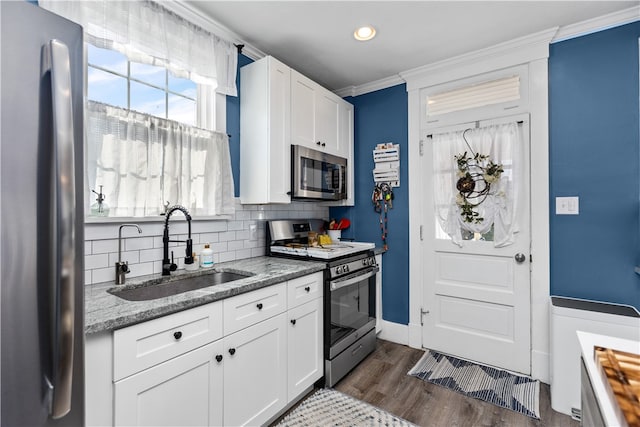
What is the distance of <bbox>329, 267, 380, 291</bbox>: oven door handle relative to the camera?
87.8 inches

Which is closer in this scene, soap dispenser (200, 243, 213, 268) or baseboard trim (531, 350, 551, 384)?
soap dispenser (200, 243, 213, 268)

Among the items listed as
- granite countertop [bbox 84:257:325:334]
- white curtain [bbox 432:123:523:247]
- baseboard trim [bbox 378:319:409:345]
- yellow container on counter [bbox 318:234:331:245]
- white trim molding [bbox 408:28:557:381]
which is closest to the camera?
granite countertop [bbox 84:257:325:334]

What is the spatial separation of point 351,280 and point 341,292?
130 mm

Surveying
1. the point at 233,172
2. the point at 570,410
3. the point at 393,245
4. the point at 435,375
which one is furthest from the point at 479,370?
the point at 233,172

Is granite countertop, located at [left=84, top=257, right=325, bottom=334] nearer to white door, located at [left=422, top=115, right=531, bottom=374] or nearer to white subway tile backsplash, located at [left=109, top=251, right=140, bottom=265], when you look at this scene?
white subway tile backsplash, located at [left=109, top=251, right=140, bottom=265]

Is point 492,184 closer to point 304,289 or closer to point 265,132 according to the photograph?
point 304,289

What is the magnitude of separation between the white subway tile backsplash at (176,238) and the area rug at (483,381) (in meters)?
1.72

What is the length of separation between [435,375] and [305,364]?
111cm

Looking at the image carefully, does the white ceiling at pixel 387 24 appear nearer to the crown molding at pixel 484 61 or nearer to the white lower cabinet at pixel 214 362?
the crown molding at pixel 484 61

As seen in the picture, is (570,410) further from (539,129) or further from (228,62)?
(228,62)

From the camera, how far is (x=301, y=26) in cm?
220

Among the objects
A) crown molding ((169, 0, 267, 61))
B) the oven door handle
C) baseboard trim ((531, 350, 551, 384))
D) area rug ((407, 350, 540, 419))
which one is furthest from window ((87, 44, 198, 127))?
baseboard trim ((531, 350, 551, 384))

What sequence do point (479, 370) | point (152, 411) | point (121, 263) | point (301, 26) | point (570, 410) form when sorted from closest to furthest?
point (152, 411)
point (121, 263)
point (570, 410)
point (301, 26)
point (479, 370)

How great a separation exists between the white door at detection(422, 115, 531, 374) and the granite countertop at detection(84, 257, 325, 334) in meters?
1.27
